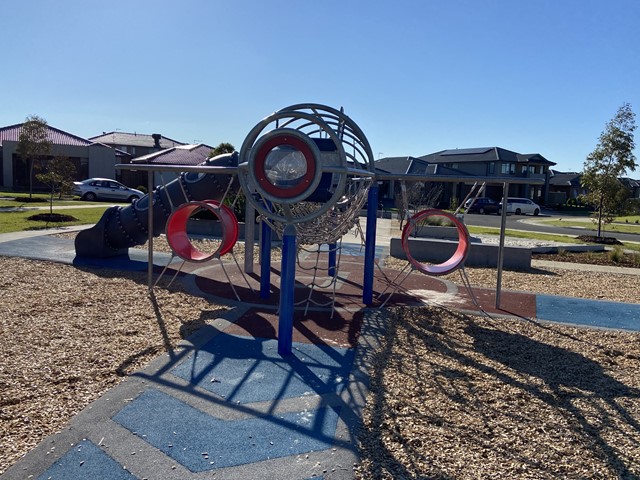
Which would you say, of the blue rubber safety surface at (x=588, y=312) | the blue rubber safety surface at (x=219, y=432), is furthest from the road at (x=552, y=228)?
the blue rubber safety surface at (x=219, y=432)

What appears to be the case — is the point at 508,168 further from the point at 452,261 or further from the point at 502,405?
the point at 502,405

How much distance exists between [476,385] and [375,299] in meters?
3.94

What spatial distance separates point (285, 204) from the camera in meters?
6.14

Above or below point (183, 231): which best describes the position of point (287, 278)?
below

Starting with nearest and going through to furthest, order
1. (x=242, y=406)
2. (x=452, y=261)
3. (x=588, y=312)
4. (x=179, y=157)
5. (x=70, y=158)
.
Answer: (x=242, y=406), (x=452, y=261), (x=588, y=312), (x=179, y=157), (x=70, y=158)

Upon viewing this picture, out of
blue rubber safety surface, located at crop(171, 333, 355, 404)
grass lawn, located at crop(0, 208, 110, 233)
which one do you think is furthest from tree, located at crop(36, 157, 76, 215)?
blue rubber safety surface, located at crop(171, 333, 355, 404)

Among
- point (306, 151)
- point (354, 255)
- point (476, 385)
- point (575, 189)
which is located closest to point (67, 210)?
point (354, 255)

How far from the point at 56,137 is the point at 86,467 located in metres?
42.5

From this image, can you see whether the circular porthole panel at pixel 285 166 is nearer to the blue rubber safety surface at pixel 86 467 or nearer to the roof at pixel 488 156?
the blue rubber safety surface at pixel 86 467

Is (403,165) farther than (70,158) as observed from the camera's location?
Yes

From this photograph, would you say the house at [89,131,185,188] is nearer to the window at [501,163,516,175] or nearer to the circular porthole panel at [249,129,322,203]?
the window at [501,163,516,175]

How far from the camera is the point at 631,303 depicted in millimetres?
10023

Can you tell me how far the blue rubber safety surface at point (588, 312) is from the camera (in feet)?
27.6

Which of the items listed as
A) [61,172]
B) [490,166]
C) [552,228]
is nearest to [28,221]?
[61,172]
